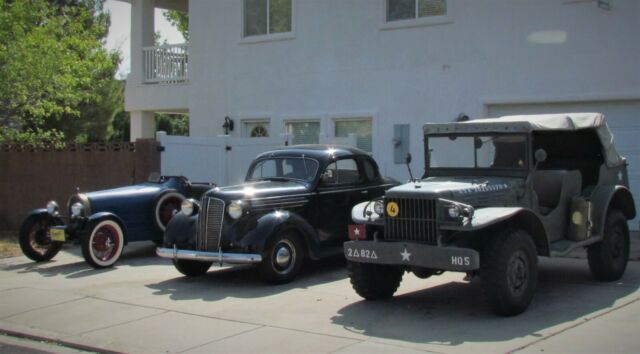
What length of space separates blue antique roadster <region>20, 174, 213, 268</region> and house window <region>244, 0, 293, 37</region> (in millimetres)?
5845

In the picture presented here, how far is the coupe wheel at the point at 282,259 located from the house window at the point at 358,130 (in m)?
6.48

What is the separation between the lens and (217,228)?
9828 millimetres

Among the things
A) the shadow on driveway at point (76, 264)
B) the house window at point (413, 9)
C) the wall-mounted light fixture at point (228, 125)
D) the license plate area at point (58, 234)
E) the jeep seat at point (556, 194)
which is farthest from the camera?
the wall-mounted light fixture at point (228, 125)

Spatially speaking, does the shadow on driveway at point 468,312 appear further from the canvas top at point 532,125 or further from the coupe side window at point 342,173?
the coupe side window at point 342,173

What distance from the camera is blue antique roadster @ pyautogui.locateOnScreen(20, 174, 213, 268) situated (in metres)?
11.5

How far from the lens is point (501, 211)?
7.70 metres

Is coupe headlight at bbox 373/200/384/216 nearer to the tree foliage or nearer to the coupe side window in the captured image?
the coupe side window

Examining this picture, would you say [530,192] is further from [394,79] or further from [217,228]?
[394,79]

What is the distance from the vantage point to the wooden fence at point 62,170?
1462 centimetres

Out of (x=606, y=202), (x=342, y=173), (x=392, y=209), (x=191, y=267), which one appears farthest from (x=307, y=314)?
(x=606, y=202)

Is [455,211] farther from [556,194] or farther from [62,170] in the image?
[62,170]

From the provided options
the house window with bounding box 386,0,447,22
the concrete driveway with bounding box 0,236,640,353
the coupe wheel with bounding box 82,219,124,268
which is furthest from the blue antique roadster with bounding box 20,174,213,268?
the house window with bounding box 386,0,447,22

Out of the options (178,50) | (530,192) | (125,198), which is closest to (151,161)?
(125,198)

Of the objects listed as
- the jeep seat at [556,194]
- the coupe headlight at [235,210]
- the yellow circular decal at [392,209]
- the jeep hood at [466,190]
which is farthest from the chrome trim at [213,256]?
the jeep seat at [556,194]
